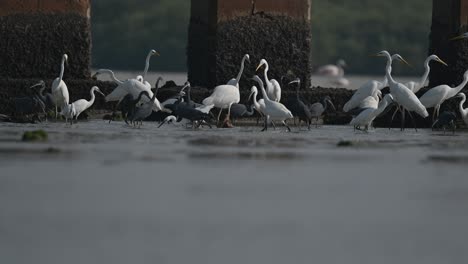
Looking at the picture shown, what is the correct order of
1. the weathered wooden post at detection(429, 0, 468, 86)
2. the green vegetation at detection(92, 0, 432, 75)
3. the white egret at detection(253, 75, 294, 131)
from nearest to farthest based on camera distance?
the white egret at detection(253, 75, 294, 131)
the weathered wooden post at detection(429, 0, 468, 86)
the green vegetation at detection(92, 0, 432, 75)

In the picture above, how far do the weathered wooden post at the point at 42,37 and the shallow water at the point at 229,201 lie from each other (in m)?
3.55

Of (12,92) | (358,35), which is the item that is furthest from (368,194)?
(358,35)

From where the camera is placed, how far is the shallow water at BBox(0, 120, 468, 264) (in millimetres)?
8945

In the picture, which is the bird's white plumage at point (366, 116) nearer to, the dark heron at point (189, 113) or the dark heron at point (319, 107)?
the dark heron at point (319, 107)

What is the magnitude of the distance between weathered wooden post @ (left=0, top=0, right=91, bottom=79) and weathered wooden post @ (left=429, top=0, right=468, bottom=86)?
14.3 feet

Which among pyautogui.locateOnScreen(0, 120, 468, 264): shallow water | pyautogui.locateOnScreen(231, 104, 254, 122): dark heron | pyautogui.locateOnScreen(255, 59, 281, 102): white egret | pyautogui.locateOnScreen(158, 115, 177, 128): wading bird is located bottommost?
pyautogui.locateOnScreen(158, 115, 177, 128): wading bird

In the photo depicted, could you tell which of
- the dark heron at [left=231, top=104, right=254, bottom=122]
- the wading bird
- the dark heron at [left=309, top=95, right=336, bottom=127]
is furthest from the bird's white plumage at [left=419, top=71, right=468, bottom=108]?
the wading bird

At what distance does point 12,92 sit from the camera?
18719 millimetres

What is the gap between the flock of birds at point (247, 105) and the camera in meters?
17.5

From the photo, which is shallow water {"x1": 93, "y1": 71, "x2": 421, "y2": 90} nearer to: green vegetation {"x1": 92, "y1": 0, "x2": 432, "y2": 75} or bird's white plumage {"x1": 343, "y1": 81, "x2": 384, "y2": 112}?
green vegetation {"x1": 92, "y1": 0, "x2": 432, "y2": 75}

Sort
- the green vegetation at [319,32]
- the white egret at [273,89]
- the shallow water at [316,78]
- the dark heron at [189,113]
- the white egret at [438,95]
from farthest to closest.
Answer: the green vegetation at [319,32], the shallow water at [316,78], the white egret at [438,95], the white egret at [273,89], the dark heron at [189,113]

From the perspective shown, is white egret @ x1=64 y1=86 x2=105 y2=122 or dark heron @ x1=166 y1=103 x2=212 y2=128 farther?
white egret @ x1=64 y1=86 x2=105 y2=122

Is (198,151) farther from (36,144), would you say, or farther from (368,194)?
(368,194)

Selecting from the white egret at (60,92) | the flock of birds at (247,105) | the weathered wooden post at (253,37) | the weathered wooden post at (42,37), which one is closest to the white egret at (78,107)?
the flock of birds at (247,105)
